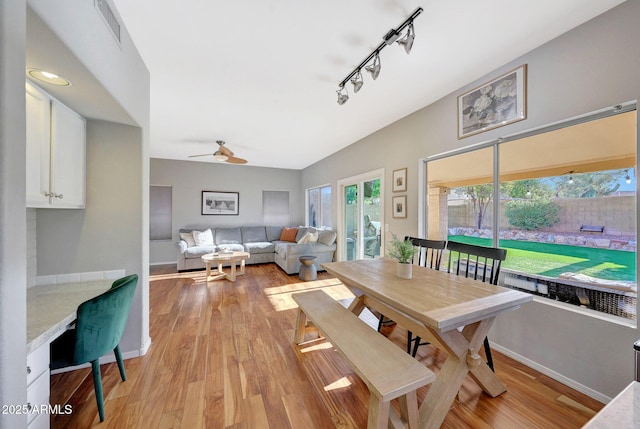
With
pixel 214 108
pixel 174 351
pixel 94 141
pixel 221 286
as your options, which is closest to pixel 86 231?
pixel 94 141

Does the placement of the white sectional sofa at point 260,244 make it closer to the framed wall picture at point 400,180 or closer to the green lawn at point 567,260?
the framed wall picture at point 400,180

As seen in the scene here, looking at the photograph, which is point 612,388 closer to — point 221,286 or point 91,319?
point 91,319

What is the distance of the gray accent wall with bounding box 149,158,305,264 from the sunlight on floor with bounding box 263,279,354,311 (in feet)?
10.3

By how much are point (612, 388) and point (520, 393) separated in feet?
1.67

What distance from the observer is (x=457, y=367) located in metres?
1.42

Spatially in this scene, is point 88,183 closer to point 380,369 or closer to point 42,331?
point 42,331

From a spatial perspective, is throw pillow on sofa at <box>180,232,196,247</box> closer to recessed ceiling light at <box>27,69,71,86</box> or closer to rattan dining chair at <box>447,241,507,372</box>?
recessed ceiling light at <box>27,69,71,86</box>

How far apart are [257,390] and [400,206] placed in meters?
2.65

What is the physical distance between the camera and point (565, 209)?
5.95 ft

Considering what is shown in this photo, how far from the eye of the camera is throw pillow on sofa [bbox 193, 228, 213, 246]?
5.47 meters

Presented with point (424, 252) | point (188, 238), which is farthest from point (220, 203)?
point (424, 252)

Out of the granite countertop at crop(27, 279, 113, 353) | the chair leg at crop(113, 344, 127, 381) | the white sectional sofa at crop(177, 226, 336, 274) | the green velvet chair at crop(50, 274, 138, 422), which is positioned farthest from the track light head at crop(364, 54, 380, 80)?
the white sectional sofa at crop(177, 226, 336, 274)

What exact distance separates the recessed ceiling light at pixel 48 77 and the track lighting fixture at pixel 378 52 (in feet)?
6.64

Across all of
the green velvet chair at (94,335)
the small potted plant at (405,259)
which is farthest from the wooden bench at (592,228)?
the green velvet chair at (94,335)
